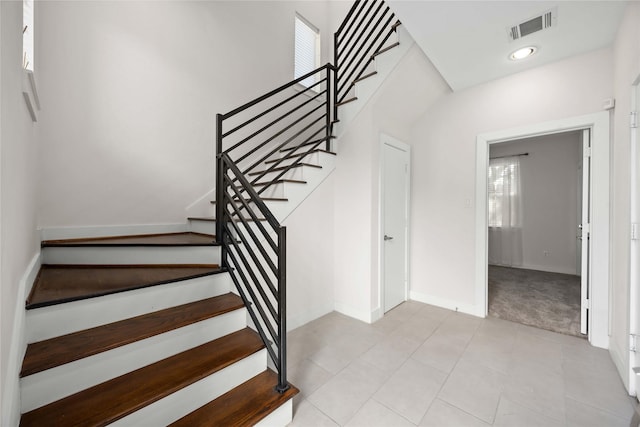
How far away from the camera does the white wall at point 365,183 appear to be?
8.93ft

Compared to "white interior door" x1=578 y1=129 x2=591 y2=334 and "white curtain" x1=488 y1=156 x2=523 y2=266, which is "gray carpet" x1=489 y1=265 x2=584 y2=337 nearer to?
"white interior door" x1=578 y1=129 x2=591 y2=334

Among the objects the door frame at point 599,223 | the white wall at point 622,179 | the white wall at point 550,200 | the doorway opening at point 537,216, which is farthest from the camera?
the white wall at point 550,200

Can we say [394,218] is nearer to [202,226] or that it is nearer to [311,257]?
[311,257]

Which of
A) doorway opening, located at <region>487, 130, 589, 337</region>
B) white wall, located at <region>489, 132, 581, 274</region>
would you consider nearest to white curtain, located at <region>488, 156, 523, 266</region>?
doorway opening, located at <region>487, 130, 589, 337</region>

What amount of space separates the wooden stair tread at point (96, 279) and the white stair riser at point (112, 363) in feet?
1.06

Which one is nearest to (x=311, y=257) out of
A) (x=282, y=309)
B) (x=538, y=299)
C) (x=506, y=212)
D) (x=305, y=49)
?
(x=282, y=309)

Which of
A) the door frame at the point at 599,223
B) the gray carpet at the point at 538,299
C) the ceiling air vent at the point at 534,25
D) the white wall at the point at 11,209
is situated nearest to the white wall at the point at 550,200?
the gray carpet at the point at 538,299

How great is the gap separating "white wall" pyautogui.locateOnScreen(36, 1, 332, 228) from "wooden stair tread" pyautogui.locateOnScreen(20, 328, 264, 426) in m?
1.66

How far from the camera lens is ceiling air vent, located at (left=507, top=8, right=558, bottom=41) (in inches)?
74.5

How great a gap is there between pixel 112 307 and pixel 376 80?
2875mm

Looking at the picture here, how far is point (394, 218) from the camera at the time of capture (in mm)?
3133

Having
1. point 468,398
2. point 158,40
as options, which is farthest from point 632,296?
point 158,40

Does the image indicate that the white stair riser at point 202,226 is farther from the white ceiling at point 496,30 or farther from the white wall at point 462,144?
the white wall at point 462,144

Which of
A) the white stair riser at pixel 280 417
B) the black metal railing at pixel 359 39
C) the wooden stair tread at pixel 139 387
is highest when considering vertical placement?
the black metal railing at pixel 359 39
